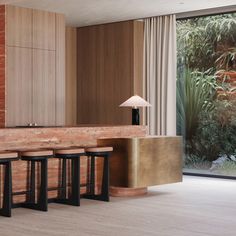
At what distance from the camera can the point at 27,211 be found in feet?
23.0

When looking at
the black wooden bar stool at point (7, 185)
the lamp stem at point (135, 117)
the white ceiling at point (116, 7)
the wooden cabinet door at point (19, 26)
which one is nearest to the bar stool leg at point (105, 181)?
the lamp stem at point (135, 117)

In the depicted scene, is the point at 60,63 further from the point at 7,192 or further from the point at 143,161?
the point at 7,192

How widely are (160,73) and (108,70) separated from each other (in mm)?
1072

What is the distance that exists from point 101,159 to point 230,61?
10.8ft

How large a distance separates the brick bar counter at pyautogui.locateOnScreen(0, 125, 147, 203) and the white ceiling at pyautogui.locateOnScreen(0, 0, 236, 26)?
2085 millimetres

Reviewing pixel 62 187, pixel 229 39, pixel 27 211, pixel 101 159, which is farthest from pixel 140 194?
pixel 229 39

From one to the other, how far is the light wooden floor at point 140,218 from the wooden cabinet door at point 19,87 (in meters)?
2.69

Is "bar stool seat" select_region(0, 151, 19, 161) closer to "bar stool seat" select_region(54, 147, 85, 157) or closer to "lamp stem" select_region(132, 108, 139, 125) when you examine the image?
"bar stool seat" select_region(54, 147, 85, 157)

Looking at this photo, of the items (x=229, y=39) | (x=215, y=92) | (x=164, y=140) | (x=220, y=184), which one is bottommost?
(x=220, y=184)

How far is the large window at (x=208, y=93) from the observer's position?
407 inches

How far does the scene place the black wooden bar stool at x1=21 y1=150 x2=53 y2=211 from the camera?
6941 millimetres

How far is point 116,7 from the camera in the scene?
31.9ft

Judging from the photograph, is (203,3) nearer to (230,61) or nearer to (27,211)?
(230,61)

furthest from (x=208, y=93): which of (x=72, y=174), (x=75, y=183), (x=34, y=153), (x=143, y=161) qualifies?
(x=34, y=153)
